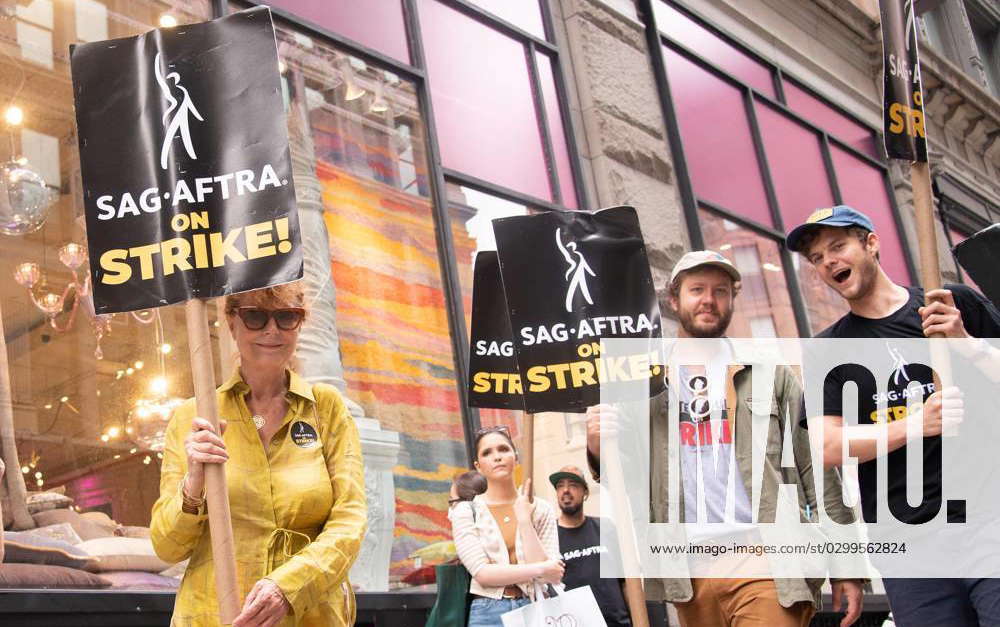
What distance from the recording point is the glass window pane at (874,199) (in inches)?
504

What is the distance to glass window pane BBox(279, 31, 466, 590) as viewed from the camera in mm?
6500

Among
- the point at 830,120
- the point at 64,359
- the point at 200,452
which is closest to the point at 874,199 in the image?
the point at 830,120

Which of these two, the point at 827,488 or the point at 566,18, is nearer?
the point at 827,488

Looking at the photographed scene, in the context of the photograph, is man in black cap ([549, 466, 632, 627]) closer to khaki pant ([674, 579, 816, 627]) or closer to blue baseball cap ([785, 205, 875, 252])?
khaki pant ([674, 579, 816, 627])

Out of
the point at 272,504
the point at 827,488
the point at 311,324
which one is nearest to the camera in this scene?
the point at 272,504

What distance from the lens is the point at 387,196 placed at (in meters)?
7.37

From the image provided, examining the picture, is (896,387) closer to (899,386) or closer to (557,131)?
(899,386)

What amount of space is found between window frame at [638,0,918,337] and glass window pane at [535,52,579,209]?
4.68 feet

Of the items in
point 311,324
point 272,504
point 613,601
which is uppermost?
point 311,324

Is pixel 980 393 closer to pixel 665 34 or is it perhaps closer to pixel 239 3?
pixel 239 3

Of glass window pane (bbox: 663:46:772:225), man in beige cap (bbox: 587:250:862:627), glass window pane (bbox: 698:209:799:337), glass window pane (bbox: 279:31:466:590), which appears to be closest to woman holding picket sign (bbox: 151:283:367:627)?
man in beige cap (bbox: 587:250:862:627)

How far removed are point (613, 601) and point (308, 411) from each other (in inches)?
110

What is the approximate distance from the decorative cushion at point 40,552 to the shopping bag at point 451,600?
1.59m

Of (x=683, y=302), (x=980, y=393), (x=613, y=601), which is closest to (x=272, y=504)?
(x=683, y=302)
